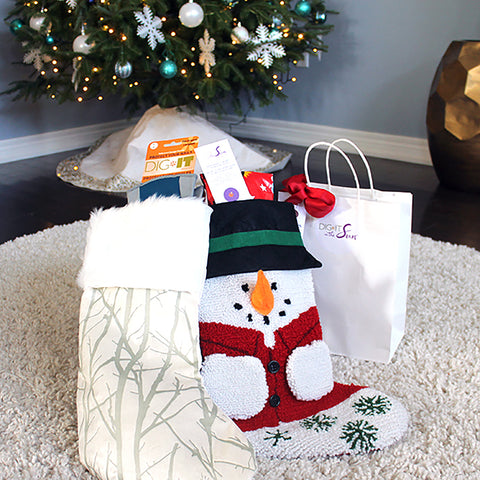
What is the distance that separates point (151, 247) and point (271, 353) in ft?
0.91

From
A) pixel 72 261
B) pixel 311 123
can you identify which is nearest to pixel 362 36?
A: pixel 311 123

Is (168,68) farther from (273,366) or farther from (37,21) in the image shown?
(273,366)

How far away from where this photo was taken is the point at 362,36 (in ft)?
9.67

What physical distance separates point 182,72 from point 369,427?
5.97ft

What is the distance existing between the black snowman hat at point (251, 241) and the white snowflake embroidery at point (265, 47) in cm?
153

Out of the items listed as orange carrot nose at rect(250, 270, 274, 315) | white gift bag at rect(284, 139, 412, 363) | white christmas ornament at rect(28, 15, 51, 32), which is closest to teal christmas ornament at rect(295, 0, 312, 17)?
white christmas ornament at rect(28, 15, 51, 32)

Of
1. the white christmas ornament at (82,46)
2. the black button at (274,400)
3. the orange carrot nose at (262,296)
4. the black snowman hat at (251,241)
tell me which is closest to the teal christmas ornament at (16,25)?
the white christmas ornament at (82,46)

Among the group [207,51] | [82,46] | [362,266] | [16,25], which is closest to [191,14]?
[207,51]

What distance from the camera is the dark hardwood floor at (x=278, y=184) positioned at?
2004 millimetres

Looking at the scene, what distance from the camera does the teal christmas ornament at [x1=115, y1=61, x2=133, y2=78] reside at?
221 centimetres

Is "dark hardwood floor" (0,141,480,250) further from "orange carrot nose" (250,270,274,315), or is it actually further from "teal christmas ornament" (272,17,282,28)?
"orange carrot nose" (250,270,274,315)

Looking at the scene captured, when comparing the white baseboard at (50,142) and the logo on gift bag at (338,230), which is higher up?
the logo on gift bag at (338,230)

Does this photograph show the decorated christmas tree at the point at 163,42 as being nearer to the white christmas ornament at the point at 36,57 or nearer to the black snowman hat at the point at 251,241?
the white christmas ornament at the point at 36,57

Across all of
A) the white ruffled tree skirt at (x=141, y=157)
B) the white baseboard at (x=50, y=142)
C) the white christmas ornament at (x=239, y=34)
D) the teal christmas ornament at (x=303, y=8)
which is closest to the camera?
the white christmas ornament at (x=239, y=34)
